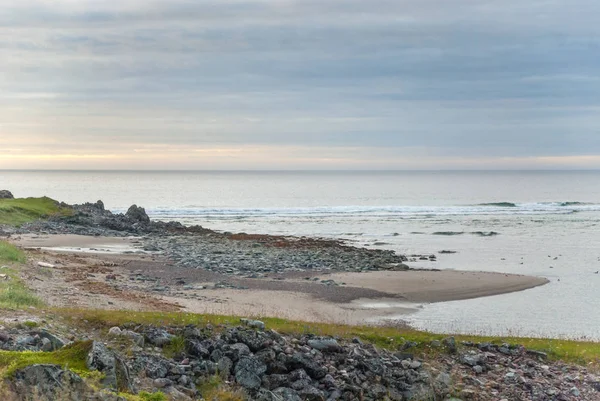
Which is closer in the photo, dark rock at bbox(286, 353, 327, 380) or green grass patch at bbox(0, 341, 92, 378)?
green grass patch at bbox(0, 341, 92, 378)

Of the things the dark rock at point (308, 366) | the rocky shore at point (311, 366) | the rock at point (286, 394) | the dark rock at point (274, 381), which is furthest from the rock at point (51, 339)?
the dark rock at point (308, 366)

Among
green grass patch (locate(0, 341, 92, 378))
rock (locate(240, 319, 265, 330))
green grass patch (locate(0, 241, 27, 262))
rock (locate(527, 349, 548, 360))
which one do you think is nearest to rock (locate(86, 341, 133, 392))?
green grass patch (locate(0, 341, 92, 378))

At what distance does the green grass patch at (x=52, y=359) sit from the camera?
7867 mm

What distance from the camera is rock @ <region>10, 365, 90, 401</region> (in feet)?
23.7

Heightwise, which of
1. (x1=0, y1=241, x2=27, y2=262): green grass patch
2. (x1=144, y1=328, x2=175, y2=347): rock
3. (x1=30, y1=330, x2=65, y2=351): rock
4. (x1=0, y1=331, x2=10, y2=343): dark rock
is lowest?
(x1=144, y1=328, x2=175, y2=347): rock

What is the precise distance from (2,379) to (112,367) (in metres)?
1.78

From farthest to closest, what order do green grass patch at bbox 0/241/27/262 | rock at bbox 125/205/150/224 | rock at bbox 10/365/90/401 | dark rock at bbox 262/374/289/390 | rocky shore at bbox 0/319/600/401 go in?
rock at bbox 125/205/150/224
green grass patch at bbox 0/241/27/262
dark rock at bbox 262/374/289/390
rocky shore at bbox 0/319/600/401
rock at bbox 10/365/90/401

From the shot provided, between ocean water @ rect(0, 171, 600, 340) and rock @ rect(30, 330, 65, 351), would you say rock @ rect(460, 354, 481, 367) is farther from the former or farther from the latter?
rock @ rect(30, 330, 65, 351)

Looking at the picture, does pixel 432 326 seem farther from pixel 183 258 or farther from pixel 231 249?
pixel 231 249

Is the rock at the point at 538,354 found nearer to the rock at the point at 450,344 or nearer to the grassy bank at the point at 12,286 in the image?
the rock at the point at 450,344

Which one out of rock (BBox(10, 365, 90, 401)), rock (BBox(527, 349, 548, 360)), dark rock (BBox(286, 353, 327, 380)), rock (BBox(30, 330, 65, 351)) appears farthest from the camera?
rock (BBox(527, 349, 548, 360))

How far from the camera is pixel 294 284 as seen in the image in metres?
31.2

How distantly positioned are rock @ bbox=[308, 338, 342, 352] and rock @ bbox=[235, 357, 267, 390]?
69.6 inches

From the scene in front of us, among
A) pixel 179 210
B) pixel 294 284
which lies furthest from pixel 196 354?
pixel 179 210
